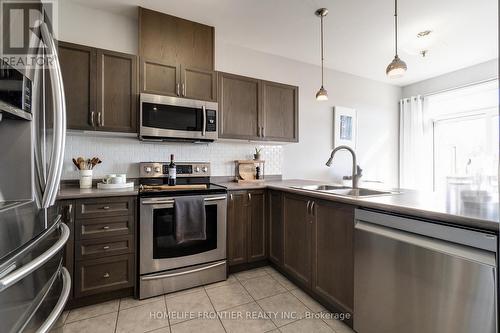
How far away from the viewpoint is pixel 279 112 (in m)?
2.83

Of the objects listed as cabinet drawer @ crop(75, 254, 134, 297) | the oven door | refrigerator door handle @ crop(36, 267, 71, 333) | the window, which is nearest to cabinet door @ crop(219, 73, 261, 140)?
the oven door

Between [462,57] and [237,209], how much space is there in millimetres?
3818

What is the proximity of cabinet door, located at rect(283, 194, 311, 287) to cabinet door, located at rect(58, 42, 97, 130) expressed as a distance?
75.1 inches

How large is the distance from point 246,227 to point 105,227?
1.25 metres

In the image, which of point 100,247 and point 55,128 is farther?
point 100,247

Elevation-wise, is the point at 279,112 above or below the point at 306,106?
below

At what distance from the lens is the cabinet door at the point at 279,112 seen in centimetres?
275

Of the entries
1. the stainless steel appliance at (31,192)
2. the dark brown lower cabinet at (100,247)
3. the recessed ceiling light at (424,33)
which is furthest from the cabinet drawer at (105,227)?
the recessed ceiling light at (424,33)

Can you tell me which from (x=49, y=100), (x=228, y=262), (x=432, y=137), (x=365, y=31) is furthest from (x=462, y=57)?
(x=49, y=100)

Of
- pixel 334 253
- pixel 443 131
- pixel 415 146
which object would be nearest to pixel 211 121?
pixel 334 253

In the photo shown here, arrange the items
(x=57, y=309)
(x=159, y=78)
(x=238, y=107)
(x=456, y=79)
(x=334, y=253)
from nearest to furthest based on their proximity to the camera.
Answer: (x=57, y=309) < (x=334, y=253) < (x=159, y=78) < (x=238, y=107) < (x=456, y=79)

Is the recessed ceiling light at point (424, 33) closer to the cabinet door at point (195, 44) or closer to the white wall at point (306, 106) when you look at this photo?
the white wall at point (306, 106)

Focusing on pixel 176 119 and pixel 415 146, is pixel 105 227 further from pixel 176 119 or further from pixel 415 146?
pixel 415 146

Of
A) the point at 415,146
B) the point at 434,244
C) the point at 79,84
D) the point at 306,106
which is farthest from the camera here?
the point at 415,146
